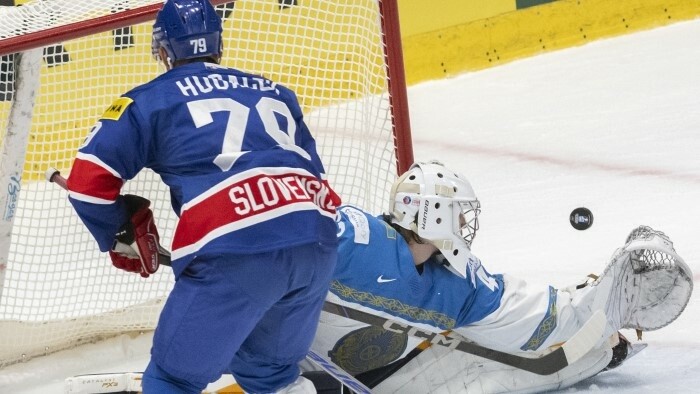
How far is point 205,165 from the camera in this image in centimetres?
231

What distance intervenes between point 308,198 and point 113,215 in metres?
0.39

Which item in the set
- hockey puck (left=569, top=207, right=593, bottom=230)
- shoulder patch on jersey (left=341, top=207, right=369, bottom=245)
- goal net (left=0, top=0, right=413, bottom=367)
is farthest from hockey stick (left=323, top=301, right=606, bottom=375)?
goal net (left=0, top=0, right=413, bottom=367)

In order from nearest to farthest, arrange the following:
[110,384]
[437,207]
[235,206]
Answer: [235,206] → [437,207] → [110,384]

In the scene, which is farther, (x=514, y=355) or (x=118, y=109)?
(x=514, y=355)

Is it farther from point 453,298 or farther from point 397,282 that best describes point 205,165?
point 453,298

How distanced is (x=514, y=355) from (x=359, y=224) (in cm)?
53

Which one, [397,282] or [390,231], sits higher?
[390,231]

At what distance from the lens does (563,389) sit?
9.98 feet

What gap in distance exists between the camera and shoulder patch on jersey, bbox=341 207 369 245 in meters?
2.79

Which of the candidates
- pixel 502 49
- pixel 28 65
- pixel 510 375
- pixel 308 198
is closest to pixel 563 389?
pixel 510 375

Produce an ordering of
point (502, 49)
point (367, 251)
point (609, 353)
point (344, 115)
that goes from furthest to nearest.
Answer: point (502, 49)
point (344, 115)
point (609, 353)
point (367, 251)

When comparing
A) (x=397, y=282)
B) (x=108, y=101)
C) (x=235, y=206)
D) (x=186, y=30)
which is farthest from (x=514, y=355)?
(x=108, y=101)

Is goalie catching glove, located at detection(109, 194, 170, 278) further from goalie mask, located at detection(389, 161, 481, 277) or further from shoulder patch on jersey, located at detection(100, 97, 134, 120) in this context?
goalie mask, located at detection(389, 161, 481, 277)

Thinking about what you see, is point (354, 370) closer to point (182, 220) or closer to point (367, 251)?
point (367, 251)
